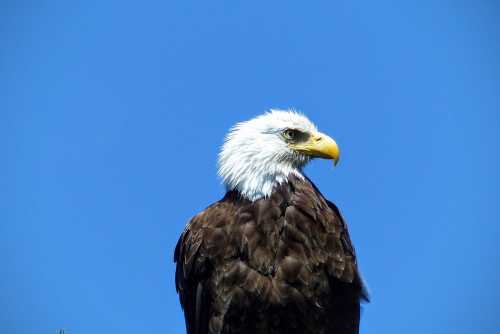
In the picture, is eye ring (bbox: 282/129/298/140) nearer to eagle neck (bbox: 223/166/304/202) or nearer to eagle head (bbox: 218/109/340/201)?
eagle head (bbox: 218/109/340/201)

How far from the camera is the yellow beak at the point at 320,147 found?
5379mm

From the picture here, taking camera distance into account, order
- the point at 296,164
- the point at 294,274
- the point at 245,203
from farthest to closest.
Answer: the point at 296,164
the point at 245,203
the point at 294,274

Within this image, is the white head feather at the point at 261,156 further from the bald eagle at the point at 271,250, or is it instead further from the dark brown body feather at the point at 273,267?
the dark brown body feather at the point at 273,267

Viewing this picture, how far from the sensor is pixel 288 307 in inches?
185

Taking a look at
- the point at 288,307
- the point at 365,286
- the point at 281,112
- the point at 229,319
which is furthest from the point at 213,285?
the point at 281,112

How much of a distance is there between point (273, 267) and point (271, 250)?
0.15m

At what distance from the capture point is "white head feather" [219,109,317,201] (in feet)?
17.3

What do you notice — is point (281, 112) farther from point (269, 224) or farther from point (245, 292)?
point (245, 292)

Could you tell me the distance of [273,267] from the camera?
15.5 ft

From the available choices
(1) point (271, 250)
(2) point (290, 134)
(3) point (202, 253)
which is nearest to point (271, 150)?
(2) point (290, 134)

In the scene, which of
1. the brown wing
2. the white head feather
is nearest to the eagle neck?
the white head feather

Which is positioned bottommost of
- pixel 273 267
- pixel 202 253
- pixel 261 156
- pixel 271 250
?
pixel 273 267

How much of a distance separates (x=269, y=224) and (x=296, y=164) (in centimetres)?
93

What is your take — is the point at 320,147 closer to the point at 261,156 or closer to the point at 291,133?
the point at 291,133
